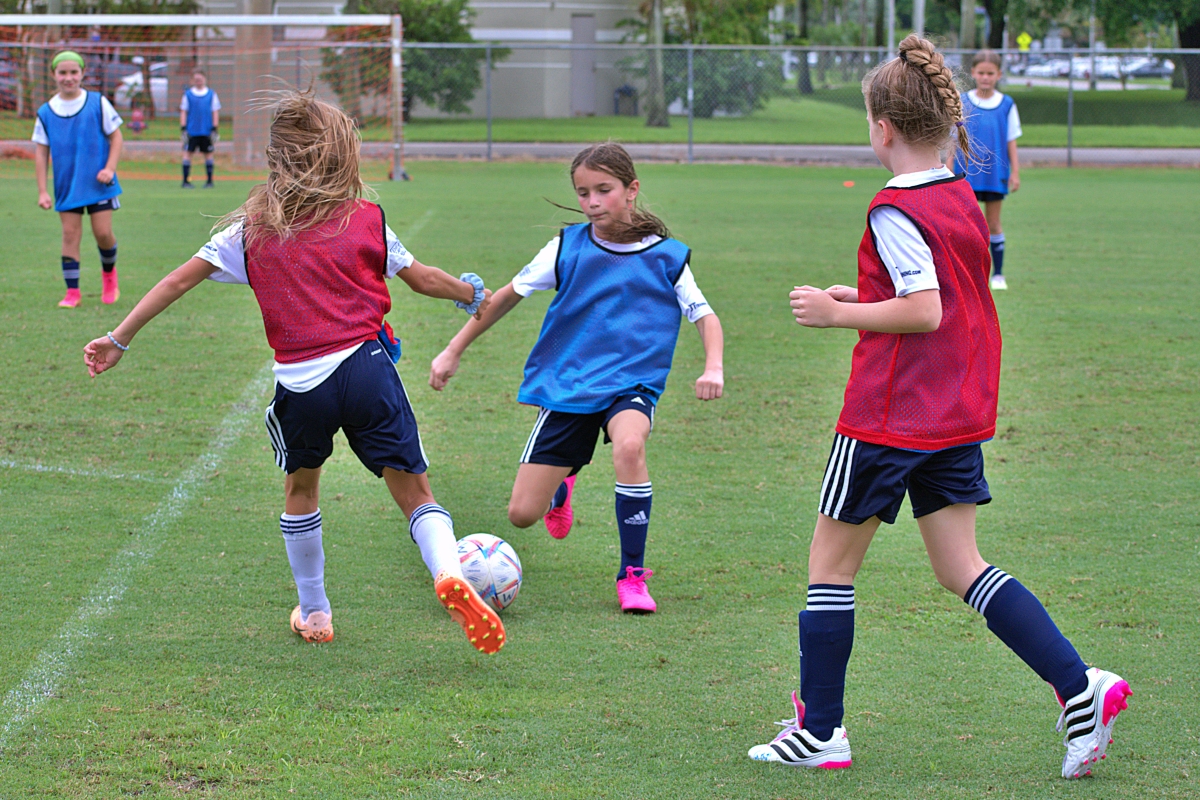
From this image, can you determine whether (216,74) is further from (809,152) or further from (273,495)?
(273,495)

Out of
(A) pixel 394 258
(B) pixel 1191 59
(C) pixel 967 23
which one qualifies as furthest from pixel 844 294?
(C) pixel 967 23

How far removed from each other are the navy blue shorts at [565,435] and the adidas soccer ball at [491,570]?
0.34 m

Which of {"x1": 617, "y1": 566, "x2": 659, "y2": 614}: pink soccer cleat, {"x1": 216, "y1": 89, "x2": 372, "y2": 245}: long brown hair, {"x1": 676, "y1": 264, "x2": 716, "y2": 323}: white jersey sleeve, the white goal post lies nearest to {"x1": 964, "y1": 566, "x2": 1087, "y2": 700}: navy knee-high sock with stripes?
{"x1": 617, "y1": 566, "x2": 659, "y2": 614}: pink soccer cleat

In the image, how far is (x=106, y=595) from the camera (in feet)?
13.1

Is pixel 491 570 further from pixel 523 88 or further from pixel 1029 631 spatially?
pixel 523 88

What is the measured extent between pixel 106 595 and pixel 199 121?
1612 cm

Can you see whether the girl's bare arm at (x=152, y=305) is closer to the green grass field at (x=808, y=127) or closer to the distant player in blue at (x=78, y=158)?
the distant player in blue at (x=78, y=158)

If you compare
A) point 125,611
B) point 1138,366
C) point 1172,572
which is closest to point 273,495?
point 125,611

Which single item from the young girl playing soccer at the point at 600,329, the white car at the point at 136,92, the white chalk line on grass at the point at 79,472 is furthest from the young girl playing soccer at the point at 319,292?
the white car at the point at 136,92

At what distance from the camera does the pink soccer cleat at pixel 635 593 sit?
3947 mm

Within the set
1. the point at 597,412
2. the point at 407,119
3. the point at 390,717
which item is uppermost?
the point at 407,119

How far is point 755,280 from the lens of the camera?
10617 millimetres

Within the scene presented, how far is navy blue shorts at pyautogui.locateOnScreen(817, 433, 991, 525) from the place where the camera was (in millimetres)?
2799

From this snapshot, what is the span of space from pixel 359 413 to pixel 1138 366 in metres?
5.76
